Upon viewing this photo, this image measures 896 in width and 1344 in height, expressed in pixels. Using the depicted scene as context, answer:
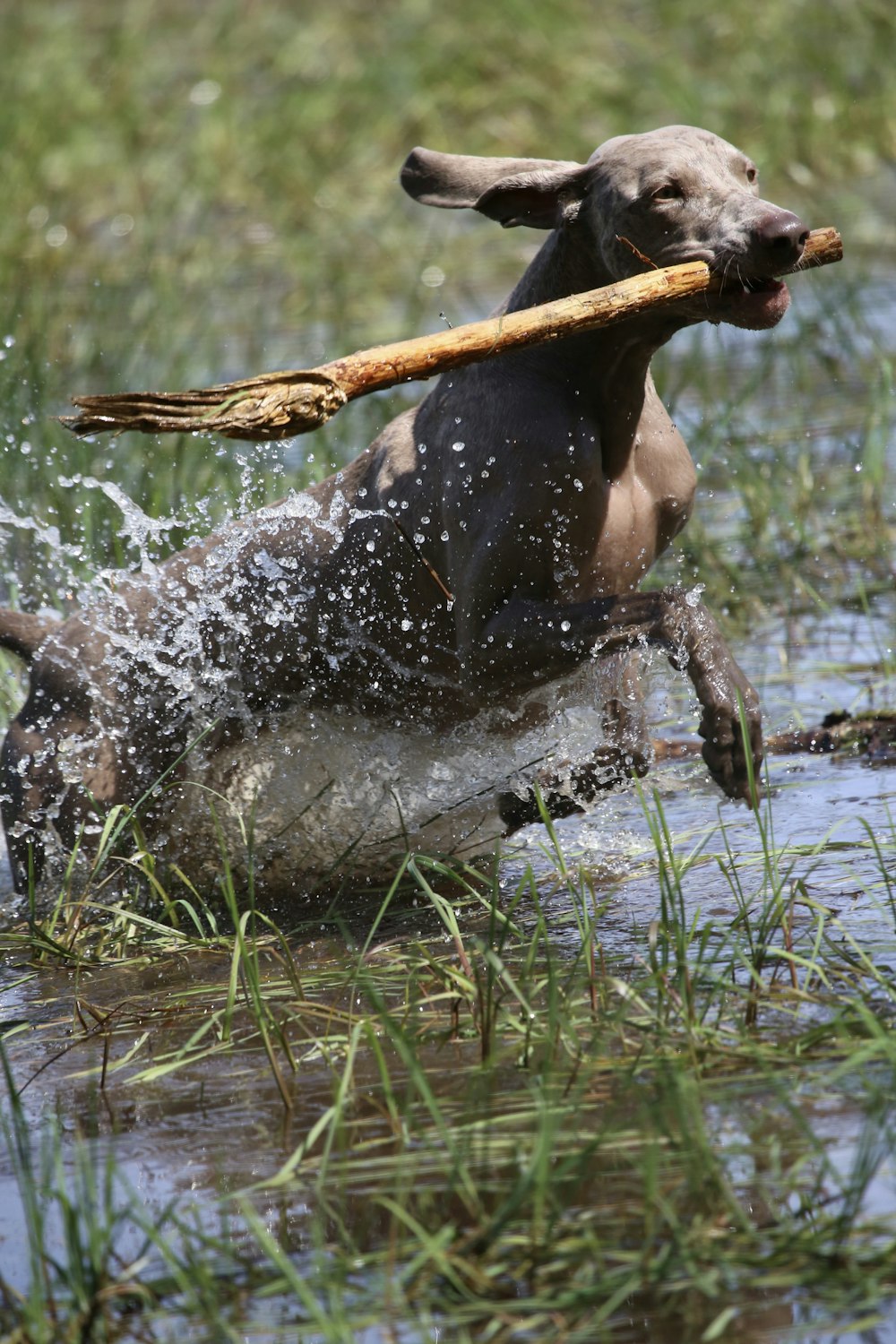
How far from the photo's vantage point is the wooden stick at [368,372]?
126 inches

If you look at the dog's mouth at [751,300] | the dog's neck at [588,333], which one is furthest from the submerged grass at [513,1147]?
the dog's neck at [588,333]

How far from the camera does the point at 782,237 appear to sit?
134 inches

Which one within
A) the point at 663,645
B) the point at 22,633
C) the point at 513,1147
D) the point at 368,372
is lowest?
the point at 513,1147

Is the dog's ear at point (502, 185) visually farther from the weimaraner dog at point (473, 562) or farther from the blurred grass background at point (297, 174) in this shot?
the blurred grass background at point (297, 174)

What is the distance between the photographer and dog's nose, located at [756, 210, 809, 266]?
11.1ft

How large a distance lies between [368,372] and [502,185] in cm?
70

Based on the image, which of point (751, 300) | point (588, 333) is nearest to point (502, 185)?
point (588, 333)

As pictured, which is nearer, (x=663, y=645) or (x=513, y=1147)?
(x=513, y=1147)

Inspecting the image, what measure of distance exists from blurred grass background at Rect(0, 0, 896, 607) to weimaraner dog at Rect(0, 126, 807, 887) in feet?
3.63

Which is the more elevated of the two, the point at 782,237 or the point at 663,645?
the point at 782,237

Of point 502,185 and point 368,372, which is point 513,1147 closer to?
point 368,372

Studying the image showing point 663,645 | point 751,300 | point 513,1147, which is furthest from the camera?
point 663,645

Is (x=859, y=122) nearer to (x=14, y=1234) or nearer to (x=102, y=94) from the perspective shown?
(x=102, y=94)

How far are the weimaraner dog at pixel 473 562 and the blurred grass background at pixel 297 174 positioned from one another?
1.11m
